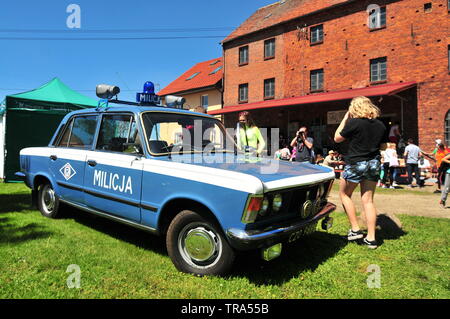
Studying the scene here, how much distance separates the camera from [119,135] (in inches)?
153

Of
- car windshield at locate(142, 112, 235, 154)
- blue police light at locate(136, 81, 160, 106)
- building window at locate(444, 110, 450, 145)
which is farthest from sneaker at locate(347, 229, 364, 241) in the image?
building window at locate(444, 110, 450, 145)

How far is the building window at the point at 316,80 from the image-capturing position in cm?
1775

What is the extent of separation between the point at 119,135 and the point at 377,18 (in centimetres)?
1633

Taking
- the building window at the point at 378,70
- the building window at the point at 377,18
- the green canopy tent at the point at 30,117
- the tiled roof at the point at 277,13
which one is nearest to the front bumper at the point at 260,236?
the green canopy tent at the point at 30,117

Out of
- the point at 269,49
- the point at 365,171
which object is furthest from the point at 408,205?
the point at 269,49

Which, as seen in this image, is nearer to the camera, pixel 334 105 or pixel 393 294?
pixel 393 294

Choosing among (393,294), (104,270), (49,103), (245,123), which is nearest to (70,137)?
(104,270)

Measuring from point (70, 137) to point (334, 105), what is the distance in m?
14.8

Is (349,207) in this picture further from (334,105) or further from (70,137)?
(334,105)

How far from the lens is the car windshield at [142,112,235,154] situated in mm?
3521

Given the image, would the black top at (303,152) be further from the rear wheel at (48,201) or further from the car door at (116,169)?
the rear wheel at (48,201)

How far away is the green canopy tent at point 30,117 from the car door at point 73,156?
614cm

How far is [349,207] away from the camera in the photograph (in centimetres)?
409

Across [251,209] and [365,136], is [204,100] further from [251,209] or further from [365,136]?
[251,209]
